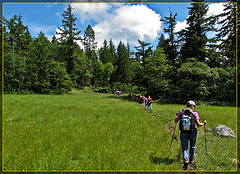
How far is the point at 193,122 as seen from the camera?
4.52m

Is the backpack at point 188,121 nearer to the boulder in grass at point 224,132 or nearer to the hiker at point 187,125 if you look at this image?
the hiker at point 187,125

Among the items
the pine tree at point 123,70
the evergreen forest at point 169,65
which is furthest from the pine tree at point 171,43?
the pine tree at point 123,70

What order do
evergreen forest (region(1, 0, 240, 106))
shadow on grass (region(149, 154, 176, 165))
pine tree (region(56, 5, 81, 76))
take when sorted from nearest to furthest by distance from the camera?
1. shadow on grass (region(149, 154, 176, 165))
2. evergreen forest (region(1, 0, 240, 106))
3. pine tree (region(56, 5, 81, 76))

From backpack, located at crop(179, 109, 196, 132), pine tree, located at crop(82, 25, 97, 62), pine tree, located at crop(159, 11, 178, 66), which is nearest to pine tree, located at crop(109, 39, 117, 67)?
pine tree, located at crop(82, 25, 97, 62)

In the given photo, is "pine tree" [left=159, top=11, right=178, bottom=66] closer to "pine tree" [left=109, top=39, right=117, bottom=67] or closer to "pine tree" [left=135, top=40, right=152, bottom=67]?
"pine tree" [left=135, top=40, right=152, bottom=67]

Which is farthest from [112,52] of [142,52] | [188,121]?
[188,121]

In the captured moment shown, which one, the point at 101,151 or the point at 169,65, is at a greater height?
the point at 169,65

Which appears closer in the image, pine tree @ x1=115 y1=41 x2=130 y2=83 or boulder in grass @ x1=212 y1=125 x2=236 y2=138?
boulder in grass @ x1=212 y1=125 x2=236 y2=138

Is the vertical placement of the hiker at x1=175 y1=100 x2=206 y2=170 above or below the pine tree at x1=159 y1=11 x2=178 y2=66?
below

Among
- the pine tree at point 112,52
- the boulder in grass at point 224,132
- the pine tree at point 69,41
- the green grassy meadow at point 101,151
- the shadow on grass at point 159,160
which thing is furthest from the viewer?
the pine tree at point 112,52

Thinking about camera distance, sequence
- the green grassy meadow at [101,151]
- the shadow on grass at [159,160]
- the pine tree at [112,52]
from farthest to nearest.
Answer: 1. the pine tree at [112,52]
2. the shadow on grass at [159,160]
3. the green grassy meadow at [101,151]

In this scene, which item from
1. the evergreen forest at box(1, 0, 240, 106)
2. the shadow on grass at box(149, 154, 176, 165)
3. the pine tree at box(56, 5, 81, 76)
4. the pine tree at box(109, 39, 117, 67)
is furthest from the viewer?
the pine tree at box(109, 39, 117, 67)

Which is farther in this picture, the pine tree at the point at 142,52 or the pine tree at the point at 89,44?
the pine tree at the point at 89,44

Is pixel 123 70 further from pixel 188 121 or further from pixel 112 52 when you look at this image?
pixel 188 121
